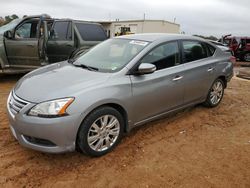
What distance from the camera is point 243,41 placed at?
1738cm

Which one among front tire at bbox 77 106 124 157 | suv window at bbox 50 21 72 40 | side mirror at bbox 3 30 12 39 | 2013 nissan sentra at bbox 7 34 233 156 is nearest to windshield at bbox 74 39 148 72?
2013 nissan sentra at bbox 7 34 233 156

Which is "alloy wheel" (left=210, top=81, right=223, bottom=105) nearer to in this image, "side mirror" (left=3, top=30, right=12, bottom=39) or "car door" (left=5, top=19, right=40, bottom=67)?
"car door" (left=5, top=19, right=40, bottom=67)

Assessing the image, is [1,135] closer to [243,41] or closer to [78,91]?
[78,91]

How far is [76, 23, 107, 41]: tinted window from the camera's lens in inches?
294

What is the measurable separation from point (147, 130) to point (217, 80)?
6.70ft

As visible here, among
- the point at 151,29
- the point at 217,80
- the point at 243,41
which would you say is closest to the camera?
the point at 217,80

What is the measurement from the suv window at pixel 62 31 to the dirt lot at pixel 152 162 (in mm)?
3464

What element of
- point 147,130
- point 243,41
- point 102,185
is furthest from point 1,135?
point 243,41

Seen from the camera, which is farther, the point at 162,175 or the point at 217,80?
the point at 217,80

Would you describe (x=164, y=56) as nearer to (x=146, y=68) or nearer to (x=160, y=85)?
(x=160, y=85)

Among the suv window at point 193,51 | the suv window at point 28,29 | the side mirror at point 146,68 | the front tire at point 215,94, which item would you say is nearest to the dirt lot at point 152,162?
the front tire at point 215,94

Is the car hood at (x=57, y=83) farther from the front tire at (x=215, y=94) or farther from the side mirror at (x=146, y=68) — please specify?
the front tire at (x=215, y=94)

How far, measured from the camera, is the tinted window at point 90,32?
24.5ft

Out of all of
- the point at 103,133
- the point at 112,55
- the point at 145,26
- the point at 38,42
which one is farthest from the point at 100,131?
the point at 145,26
